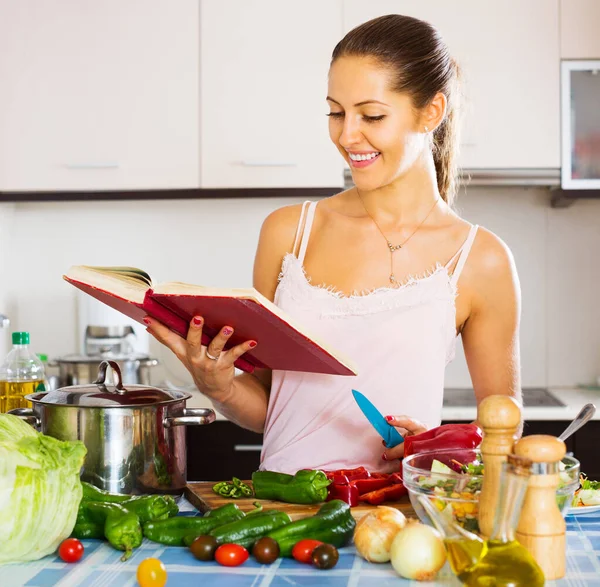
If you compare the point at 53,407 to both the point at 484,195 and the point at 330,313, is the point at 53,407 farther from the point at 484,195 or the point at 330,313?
the point at 484,195

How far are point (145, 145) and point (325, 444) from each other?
1601mm

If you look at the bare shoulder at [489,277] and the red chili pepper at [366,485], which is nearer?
the red chili pepper at [366,485]

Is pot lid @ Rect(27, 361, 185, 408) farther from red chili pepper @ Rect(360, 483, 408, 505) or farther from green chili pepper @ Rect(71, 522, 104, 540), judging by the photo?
red chili pepper @ Rect(360, 483, 408, 505)

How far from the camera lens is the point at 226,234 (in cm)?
326

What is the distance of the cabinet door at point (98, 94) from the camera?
9.66 feet

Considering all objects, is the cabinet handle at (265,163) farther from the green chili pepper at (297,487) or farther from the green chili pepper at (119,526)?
the green chili pepper at (119,526)

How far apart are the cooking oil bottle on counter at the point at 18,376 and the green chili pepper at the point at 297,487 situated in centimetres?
76

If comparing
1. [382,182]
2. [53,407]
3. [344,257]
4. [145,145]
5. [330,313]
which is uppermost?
[145,145]

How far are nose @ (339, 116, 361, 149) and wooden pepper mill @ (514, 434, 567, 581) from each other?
2.40 ft

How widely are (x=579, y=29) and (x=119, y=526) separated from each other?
2.42 metres

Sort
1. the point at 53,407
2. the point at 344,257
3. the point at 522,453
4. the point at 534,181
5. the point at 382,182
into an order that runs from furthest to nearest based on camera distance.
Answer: the point at 534,181 → the point at 344,257 → the point at 382,182 → the point at 53,407 → the point at 522,453

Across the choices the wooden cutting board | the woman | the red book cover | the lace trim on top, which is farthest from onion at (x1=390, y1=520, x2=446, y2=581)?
the lace trim on top

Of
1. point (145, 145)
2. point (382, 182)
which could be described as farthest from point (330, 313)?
point (145, 145)

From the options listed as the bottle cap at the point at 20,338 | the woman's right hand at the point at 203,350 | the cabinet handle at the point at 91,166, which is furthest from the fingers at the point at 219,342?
the cabinet handle at the point at 91,166
